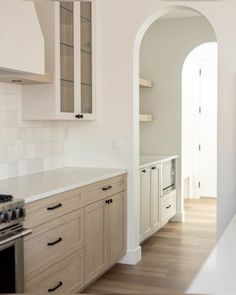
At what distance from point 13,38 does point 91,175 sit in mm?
1336

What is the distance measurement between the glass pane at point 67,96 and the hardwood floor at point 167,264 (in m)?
1.48

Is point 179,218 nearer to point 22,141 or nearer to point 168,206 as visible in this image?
point 168,206

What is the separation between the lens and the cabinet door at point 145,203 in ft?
15.5

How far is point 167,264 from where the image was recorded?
425 centimetres

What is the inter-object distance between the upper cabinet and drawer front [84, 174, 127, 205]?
0.62 meters

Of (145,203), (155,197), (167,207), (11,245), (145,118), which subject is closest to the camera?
(11,245)

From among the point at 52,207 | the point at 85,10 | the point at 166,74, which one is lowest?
the point at 52,207

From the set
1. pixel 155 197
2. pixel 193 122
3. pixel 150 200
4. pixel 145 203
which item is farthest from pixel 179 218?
pixel 193 122

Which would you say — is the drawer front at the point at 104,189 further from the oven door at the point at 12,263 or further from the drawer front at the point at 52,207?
the oven door at the point at 12,263

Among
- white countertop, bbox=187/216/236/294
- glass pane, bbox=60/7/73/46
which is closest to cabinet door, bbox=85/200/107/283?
glass pane, bbox=60/7/73/46

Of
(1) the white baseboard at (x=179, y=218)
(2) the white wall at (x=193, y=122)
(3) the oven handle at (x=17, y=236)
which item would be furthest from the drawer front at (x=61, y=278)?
(2) the white wall at (x=193, y=122)

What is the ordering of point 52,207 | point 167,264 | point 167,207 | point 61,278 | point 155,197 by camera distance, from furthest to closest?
point 167,207
point 155,197
point 167,264
point 61,278
point 52,207

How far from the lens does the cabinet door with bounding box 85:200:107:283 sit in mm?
3457

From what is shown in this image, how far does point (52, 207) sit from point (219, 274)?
1888 millimetres
